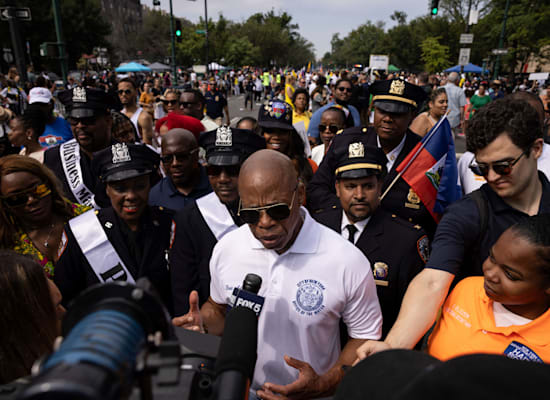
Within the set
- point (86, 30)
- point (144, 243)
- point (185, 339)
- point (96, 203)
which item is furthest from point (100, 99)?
point (86, 30)

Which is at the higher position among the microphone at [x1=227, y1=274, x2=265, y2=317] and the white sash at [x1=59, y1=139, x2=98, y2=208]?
the microphone at [x1=227, y1=274, x2=265, y2=317]

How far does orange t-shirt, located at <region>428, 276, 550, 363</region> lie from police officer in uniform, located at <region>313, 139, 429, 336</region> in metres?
0.52

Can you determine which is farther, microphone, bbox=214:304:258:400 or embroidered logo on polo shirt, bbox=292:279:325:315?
embroidered logo on polo shirt, bbox=292:279:325:315

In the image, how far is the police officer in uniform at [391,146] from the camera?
329 cm

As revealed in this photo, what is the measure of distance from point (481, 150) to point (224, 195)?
1790mm

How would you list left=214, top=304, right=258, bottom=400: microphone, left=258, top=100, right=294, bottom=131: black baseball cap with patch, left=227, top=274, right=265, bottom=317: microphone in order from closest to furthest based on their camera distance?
left=214, top=304, right=258, bottom=400: microphone → left=227, top=274, right=265, bottom=317: microphone → left=258, top=100, right=294, bottom=131: black baseball cap with patch

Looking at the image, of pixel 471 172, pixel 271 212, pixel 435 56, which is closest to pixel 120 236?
pixel 271 212

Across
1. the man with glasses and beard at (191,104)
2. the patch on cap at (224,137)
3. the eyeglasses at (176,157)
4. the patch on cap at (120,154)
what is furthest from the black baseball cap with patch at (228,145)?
the man with glasses and beard at (191,104)

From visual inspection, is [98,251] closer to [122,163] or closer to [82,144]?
[122,163]

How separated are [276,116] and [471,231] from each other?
2742 millimetres

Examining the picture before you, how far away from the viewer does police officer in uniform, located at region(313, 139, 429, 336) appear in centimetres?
253

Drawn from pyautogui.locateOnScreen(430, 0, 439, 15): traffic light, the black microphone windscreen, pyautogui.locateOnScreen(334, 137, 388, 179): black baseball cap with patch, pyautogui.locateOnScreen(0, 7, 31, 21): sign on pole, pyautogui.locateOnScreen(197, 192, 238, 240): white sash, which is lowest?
pyautogui.locateOnScreen(197, 192, 238, 240): white sash

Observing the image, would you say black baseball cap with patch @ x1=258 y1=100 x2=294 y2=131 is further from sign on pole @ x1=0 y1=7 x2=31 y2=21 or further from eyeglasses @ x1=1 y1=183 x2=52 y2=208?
sign on pole @ x1=0 y1=7 x2=31 y2=21

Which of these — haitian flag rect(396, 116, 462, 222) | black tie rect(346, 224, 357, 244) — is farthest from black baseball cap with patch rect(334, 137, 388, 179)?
haitian flag rect(396, 116, 462, 222)
